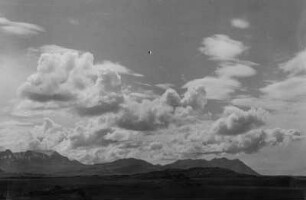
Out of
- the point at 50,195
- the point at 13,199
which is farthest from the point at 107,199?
the point at 13,199

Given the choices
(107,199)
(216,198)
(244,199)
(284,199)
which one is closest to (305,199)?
(284,199)

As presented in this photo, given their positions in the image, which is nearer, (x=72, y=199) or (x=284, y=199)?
(x=72, y=199)

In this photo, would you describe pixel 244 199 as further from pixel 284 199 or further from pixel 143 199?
pixel 143 199

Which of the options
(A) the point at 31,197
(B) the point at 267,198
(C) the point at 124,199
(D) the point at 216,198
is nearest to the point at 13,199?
(A) the point at 31,197

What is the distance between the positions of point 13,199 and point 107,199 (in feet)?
124

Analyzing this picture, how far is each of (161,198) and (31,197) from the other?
2184 inches

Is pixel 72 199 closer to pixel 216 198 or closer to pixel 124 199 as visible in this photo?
pixel 124 199

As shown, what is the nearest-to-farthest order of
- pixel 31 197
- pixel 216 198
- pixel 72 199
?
pixel 72 199, pixel 31 197, pixel 216 198

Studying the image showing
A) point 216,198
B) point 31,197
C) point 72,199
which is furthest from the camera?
point 216,198

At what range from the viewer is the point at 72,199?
168 meters

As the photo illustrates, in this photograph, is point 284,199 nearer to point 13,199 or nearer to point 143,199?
point 143,199

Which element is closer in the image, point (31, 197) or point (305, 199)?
point (305, 199)

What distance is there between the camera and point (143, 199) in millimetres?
189625

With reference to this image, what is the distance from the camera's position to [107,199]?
19012 cm
